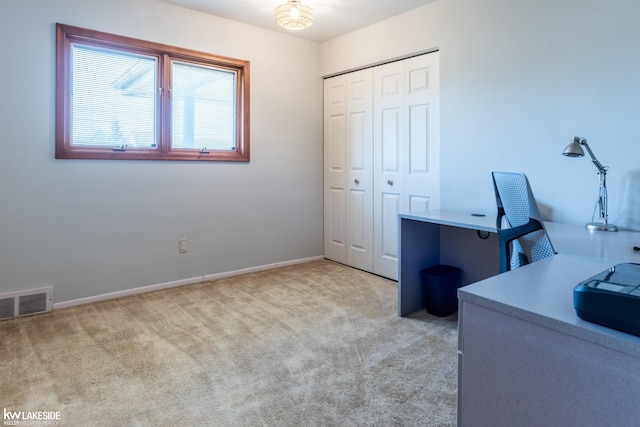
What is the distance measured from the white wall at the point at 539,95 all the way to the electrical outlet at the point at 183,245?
2.32 meters

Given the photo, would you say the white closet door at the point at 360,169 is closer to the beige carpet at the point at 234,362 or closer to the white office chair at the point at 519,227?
the beige carpet at the point at 234,362

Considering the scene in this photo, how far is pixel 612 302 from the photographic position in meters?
0.70

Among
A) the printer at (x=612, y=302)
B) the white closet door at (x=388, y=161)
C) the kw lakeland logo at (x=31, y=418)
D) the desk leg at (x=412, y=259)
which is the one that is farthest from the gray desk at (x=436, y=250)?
the kw lakeland logo at (x=31, y=418)

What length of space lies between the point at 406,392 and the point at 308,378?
1.60 feet

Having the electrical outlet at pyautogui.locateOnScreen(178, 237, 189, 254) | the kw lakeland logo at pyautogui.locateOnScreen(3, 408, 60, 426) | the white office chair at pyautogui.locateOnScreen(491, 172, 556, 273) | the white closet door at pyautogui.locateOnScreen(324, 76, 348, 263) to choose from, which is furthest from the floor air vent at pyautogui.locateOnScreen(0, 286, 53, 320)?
the white office chair at pyautogui.locateOnScreen(491, 172, 556, 273)

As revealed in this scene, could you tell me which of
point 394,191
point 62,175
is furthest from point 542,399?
point 62,175

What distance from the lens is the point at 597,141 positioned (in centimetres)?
231

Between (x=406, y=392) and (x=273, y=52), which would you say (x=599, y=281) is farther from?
→ (x=273, y=52)

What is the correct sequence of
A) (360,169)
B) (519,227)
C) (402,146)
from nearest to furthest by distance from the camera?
(519,227) < (402,146) < (360,169)

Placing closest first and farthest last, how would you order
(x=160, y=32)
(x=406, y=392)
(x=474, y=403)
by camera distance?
(x=474, y=403) < (x=406, y=392) < (x=160, y=32)

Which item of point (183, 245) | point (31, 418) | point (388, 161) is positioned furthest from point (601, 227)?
point (183, 245)

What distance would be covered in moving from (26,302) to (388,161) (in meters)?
3.13

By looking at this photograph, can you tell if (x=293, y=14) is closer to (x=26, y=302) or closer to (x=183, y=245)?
(x=183, y=245)

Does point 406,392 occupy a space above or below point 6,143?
below
